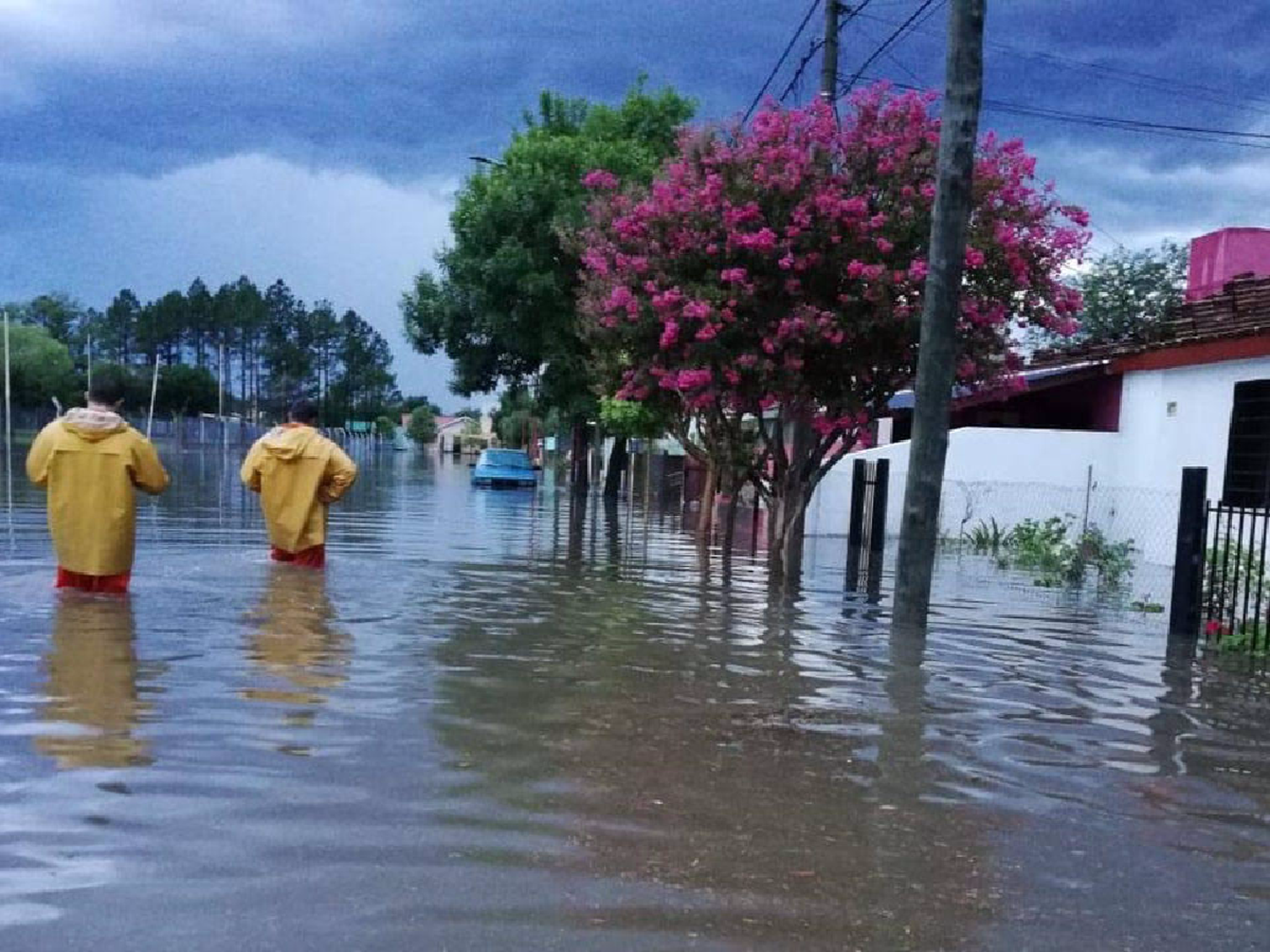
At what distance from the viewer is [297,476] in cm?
1123

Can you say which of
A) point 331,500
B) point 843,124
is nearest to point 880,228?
point 843,124

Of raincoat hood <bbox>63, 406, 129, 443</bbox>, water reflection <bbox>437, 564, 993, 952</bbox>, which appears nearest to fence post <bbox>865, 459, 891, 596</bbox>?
water reflection <bbox>437, 564, 993, 952</bbox>

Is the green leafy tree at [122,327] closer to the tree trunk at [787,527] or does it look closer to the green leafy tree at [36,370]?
the green leafy tree at [36,370]

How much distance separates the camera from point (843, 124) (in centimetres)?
1362

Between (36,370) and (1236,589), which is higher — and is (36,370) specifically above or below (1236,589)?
above

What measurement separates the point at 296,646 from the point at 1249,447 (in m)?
11.5

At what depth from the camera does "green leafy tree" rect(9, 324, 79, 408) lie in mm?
75500

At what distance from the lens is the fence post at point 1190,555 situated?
399 inches

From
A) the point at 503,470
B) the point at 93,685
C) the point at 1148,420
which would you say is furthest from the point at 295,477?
the point at 503,470

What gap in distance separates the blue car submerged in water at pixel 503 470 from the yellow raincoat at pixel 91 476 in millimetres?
31555

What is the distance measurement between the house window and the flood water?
17.6 ft

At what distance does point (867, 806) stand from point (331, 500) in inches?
290

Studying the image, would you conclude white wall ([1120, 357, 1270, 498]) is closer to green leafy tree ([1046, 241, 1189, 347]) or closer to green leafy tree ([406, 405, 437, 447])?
green leafy tree ([1046, 241, 1189, 347])

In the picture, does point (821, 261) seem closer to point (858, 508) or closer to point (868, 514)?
point (858, 508)
